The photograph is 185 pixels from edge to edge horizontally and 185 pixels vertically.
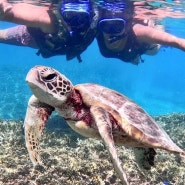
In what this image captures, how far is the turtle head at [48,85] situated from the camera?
381cm

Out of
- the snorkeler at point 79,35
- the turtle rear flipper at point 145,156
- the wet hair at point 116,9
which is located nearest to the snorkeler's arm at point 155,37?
the snorkeler at point 79,35

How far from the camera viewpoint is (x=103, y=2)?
13953 mm

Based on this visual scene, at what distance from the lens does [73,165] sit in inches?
233

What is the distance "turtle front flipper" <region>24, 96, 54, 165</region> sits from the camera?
440cm

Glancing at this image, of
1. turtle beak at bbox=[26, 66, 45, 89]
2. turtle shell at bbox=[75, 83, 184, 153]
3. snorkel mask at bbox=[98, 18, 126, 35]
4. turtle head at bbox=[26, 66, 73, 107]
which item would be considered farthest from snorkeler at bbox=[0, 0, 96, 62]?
turtle beak at bbox=[26, 66, 45, 89]

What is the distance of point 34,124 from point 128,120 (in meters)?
1.37

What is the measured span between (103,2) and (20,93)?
1019 centimetres

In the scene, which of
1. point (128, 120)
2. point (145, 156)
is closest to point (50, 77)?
point (128, 120)

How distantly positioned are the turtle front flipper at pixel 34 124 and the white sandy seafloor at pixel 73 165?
100cm

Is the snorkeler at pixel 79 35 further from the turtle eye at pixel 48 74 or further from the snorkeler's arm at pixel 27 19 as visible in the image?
the turtle eye at pixel 48 74

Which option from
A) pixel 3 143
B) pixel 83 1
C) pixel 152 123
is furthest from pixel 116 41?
pixel 152 123

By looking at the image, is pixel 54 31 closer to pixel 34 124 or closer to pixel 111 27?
pixel 111 27

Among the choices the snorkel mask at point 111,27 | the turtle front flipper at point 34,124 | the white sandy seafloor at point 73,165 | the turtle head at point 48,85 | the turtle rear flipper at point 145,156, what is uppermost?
the turtle head at point 48,85

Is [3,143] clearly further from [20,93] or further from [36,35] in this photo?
[20,93]
